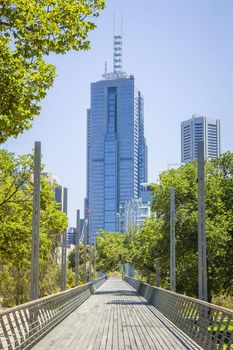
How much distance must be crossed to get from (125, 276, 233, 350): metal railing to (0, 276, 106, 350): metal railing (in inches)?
155

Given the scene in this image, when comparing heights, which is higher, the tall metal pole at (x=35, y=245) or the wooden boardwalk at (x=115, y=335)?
the tall metal pole at (x=35, y=245)

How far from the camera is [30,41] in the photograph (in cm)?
1345

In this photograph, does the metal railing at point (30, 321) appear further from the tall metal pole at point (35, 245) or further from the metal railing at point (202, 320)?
the metal railing at point (202, 320)

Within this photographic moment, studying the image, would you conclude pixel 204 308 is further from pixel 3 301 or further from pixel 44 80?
pixel 3 301

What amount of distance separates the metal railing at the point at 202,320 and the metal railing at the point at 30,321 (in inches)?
155

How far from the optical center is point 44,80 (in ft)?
48.3

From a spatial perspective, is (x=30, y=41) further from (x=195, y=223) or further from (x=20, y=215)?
(x=195, y=223)

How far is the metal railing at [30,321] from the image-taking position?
11320 mm

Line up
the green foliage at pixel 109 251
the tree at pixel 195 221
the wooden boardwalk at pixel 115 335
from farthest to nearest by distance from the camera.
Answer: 1. the green foliage at pixel 109 251
2. the tree at pixel 195 221
3. the wooden boardwalk at pixel 115 335

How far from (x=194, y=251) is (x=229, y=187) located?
4.56 metres

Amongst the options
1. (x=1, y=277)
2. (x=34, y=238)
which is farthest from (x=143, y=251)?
(x=34, y=238)

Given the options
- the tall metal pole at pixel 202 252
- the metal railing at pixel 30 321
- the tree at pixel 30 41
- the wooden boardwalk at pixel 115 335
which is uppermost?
the tree at pixel 30 41

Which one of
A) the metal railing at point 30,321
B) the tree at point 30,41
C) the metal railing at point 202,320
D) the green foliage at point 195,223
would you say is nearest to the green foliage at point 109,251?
the green foliage at point 195,223

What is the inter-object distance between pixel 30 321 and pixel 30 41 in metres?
6.50
